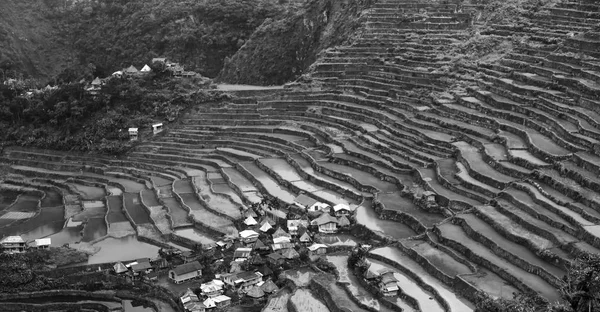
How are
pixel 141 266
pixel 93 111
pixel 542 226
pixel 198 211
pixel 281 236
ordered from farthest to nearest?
pixel 93 111 → pixel 198 211 → pixel 281 236 → pixel 141 266 → pixel 542 226

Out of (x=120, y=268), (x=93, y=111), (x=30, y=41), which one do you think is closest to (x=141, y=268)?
(x=120, y=268)

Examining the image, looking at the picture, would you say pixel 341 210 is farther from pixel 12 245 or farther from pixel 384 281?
pixel 12 245

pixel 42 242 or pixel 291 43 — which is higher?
pixel 291 43

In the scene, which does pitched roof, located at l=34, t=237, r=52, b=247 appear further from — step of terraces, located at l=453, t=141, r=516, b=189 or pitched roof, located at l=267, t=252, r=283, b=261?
step of terraces, located at l=453, t=141, r=516, b=189

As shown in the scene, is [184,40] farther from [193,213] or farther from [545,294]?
[545,294]

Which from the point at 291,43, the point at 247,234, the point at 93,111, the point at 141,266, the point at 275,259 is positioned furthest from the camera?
the point at 291,43

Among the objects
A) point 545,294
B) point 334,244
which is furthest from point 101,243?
point 545,294

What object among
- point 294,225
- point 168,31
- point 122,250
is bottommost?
point 122,250

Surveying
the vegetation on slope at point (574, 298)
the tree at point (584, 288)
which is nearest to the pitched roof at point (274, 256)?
the vegetation on slope at point (574, 298)
